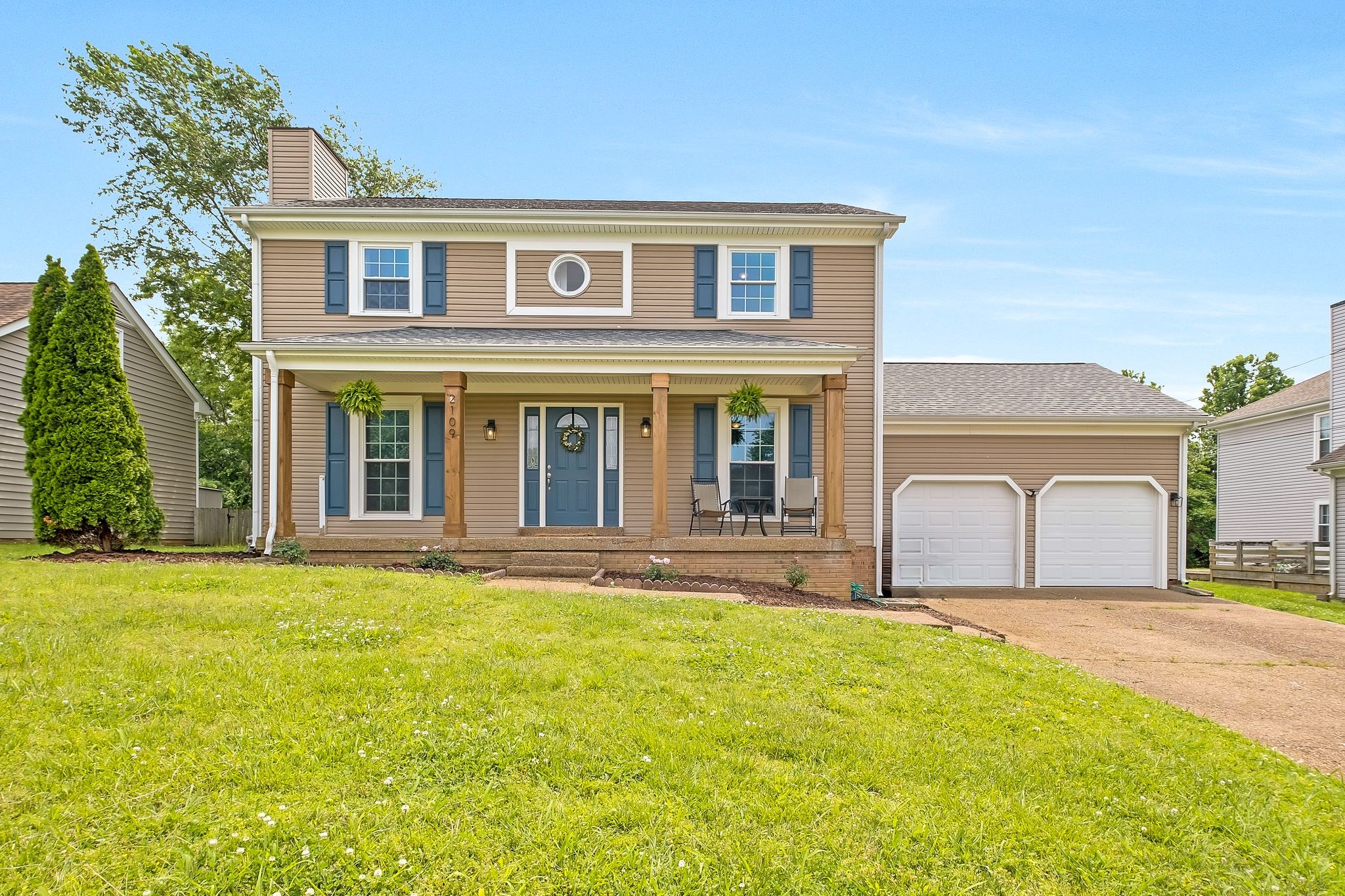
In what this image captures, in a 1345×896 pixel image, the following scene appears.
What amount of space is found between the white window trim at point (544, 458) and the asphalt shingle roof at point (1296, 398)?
1608 centimetres

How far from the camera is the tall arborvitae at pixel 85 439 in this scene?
967 cm

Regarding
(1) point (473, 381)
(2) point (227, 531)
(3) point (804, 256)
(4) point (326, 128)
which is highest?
(4) point (326, 128)

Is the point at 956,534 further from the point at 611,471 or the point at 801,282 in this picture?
the point at 611,471

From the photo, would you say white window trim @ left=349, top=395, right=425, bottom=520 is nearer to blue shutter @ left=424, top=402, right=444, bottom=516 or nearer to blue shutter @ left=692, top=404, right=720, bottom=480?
blue shutter @ left=424, top=402, right=444, bottom=516

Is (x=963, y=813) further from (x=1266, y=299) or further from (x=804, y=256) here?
(x=1266, y=299)

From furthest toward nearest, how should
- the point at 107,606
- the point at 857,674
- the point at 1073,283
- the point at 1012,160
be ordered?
the point at 1073,283 < the point at 1012,160 < the point at 107,606 < the point at 857,674

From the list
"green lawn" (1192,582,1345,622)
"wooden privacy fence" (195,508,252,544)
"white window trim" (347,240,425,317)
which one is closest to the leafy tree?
"wooden privacy fence" (195,508,252,544)

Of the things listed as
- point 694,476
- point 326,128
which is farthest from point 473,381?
point 326,128

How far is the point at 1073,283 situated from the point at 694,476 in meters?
18.8

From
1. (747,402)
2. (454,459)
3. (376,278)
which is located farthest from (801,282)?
(376,278)

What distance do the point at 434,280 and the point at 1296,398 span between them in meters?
23.0

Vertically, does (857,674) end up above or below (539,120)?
below

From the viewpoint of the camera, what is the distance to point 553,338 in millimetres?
11391

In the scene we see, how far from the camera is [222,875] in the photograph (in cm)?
275
